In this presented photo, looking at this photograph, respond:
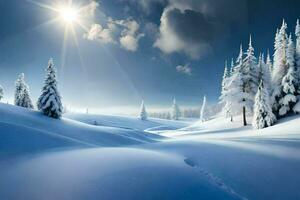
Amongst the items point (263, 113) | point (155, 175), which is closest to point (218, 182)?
point (155, 175)

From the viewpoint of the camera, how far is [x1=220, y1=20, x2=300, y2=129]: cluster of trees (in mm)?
35219

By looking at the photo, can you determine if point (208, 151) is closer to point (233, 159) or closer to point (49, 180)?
point (233, 159)

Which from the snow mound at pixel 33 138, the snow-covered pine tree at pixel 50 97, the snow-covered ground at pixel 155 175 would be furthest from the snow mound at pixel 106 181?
the snow-covered pine tree at pixel 50 97

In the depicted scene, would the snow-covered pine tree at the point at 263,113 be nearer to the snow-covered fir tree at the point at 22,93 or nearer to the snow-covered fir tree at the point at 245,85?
the snow-covered fir tree at the point at 245,85

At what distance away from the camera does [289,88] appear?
1436 inches

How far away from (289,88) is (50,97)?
123 feet

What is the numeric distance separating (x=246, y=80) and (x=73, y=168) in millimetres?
38696

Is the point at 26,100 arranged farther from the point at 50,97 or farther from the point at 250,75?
the point at 250,75

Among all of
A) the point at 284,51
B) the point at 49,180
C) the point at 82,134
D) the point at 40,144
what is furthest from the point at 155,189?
the point at 284,51

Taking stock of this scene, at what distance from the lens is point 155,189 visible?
8312 mm

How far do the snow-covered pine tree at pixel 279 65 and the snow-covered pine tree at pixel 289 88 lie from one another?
0.90m

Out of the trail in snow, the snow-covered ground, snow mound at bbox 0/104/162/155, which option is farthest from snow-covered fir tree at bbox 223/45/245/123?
the trail in snow

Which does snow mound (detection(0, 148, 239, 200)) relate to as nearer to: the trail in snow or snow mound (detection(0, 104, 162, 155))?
the trail in snow

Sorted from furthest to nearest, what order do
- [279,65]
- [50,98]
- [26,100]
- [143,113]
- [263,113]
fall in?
[143,113] < [26,100] < [279,65] < [263,113] < [50,98]
